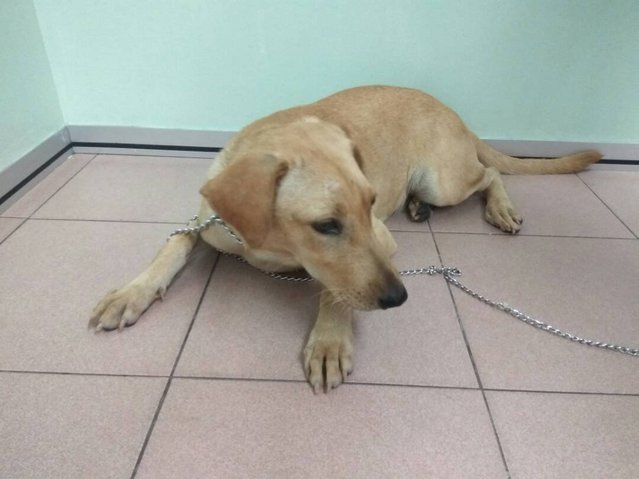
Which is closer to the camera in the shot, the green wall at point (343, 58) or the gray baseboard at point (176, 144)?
the green wall at point (343, 58)

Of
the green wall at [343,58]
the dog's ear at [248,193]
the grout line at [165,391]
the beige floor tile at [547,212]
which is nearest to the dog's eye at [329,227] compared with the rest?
the dog's ear at [248,193]

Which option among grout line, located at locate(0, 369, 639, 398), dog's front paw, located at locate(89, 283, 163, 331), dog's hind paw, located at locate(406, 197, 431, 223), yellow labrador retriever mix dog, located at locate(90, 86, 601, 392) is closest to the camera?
yellow labrador retriever mix dog, located at locate(90, 86, 601, 392)

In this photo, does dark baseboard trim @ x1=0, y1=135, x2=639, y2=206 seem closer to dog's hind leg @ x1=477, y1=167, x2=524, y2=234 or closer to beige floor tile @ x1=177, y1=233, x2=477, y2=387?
dog's hind leg @ x1=477, y1=167, x2=524, y2=234

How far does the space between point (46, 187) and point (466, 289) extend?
199cm

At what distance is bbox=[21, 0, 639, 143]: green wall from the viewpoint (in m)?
2.21

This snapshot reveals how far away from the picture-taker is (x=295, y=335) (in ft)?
4.74

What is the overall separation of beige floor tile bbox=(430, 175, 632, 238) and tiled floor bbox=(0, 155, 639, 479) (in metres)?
0.08

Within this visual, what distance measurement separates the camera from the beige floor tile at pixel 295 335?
133 centimetres

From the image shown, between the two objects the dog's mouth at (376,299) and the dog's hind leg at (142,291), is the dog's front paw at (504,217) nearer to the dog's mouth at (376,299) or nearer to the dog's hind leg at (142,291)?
the dog's mouth at (376,299)

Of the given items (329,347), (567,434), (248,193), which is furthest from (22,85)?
(567,434)

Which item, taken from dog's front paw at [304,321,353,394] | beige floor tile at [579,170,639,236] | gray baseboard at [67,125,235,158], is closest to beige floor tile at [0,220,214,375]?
dog's front paw at [304,321,353,394]

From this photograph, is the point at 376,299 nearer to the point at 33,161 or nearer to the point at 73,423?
the point at 73,423

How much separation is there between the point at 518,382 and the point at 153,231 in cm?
147

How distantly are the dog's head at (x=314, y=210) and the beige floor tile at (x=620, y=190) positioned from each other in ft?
5.06
